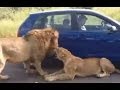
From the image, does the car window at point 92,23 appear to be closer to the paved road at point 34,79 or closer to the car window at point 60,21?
the car window at point 60,21

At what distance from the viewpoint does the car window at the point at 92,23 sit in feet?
27.3

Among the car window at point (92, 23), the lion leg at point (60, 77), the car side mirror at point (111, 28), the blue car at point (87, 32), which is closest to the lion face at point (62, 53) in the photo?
the blue car at point (87, 32)

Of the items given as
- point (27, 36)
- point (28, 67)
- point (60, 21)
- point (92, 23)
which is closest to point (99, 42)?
point (92, 23)

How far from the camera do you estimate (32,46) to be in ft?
26.3

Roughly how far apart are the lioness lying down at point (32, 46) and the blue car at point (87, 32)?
0.29m

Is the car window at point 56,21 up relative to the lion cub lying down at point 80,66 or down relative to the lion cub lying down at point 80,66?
up

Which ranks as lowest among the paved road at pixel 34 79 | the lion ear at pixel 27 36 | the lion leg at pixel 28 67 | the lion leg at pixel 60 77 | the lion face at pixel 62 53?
the paved road at pixel 34 79

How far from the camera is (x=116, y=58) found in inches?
326

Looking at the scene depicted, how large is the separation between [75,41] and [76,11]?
2.27 feet

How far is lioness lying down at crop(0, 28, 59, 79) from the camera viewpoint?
7805mm

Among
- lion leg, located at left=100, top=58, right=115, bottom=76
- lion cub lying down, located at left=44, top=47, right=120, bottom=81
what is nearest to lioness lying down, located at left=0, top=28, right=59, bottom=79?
lion cub lying down, located at left=44, top=47, right=120, bottom=81

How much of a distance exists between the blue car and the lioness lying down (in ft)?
0.96

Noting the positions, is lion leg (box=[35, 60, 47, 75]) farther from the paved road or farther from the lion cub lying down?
the lion cub lying down
